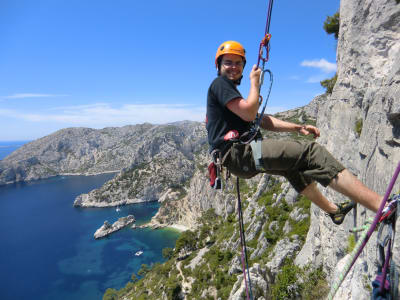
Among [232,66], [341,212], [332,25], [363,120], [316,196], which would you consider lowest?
[341,212]

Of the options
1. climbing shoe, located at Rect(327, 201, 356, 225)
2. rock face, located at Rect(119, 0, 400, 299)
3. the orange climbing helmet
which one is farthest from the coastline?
the orange climbing helmet

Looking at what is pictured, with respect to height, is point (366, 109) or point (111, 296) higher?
point (366, 109)

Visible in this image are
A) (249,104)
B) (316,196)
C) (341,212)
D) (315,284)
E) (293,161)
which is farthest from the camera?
(315,284)

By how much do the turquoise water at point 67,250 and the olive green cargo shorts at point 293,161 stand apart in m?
75.2

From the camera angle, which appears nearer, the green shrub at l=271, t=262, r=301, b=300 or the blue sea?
the green shrub at l=271, t=262, r=301, b=300

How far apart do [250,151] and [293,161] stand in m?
0.67

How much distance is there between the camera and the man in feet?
11.3

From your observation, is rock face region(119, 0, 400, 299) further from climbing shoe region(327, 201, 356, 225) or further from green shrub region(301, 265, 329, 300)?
climbing shoe region(327, 201, 356, 225)

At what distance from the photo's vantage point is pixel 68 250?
290ft

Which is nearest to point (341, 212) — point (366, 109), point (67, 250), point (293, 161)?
point (293, 161)

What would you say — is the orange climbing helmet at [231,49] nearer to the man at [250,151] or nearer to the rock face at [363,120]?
the man at [250,151]

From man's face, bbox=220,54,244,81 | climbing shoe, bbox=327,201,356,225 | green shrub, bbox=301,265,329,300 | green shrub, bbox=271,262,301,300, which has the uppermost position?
man's face, bbox=220,54,244,81

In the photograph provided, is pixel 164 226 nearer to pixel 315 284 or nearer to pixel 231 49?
pixel 315 284

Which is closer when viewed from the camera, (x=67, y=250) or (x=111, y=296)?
(x=111, y=296)
